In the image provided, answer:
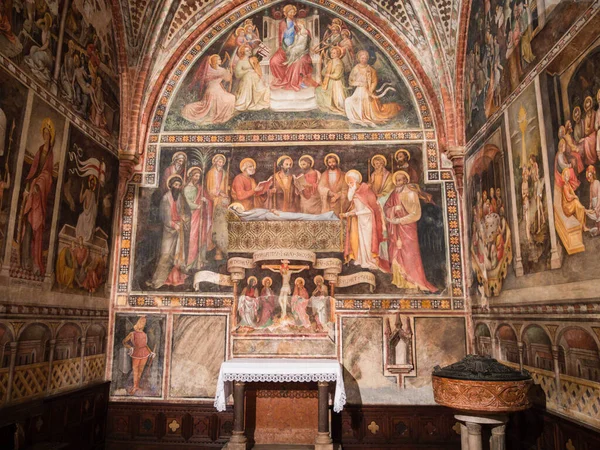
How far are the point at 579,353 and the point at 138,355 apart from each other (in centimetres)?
753

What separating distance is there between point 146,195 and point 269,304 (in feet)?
11.3

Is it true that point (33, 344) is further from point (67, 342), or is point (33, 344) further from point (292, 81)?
point (292, 81)

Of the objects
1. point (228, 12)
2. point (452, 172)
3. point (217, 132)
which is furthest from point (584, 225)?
point (228, 12)

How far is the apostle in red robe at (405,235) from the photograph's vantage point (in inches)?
383

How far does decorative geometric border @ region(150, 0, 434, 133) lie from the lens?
1070 cm

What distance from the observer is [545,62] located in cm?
658

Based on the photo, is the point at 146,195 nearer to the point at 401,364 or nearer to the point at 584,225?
the point at 401,364

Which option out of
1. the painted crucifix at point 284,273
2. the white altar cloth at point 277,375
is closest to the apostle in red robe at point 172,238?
the painted crucifix at point 284,273

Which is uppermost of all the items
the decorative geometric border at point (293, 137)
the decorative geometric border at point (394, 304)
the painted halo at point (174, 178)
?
the decorative geometric border at point (293, 137)

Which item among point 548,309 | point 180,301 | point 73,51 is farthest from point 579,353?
point 73,51

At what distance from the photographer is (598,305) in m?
5.39

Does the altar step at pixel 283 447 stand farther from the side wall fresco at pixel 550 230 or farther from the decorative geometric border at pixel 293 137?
the decorative geometric border at pixel 293 137

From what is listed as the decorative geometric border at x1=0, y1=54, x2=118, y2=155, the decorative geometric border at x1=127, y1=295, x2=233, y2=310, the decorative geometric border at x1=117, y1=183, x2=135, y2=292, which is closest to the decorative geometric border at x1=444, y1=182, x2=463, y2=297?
the decorative geometric border at x1=127, y1=295, x2=233, y2=310

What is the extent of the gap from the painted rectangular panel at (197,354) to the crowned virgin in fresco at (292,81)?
4111 mm
